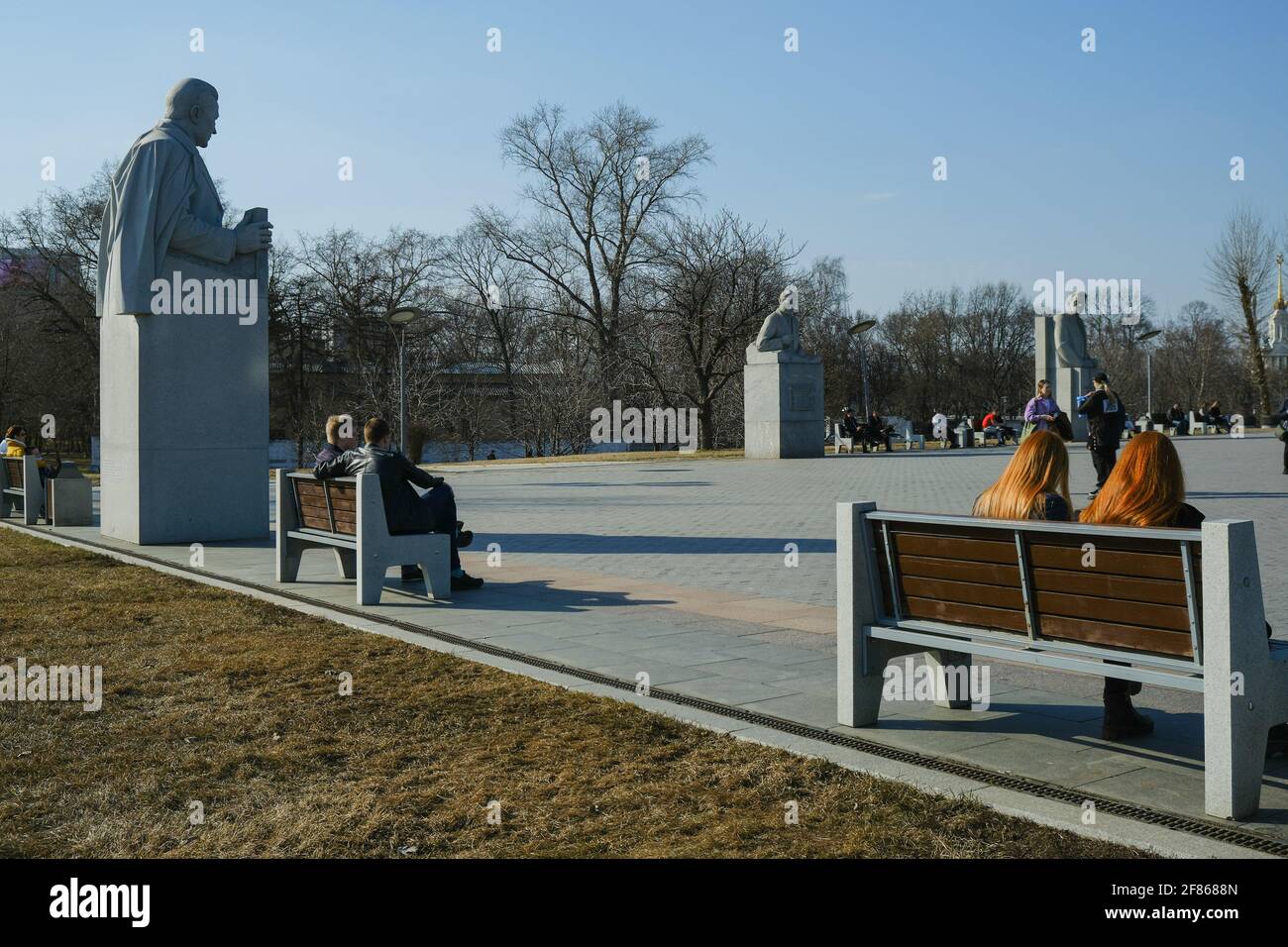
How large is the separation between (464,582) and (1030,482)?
5485mm

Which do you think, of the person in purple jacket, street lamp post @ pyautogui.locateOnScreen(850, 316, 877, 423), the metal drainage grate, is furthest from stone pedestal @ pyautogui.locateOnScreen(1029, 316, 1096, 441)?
the metal drainage grate

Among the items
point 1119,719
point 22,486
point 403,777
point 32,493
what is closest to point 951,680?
point 1119,719

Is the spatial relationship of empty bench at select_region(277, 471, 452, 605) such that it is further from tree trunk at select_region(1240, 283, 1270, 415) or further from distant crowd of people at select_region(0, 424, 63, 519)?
tree trunk at select_region(1240, 283, 1270, 415)

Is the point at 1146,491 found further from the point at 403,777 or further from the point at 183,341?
the point at 183,341

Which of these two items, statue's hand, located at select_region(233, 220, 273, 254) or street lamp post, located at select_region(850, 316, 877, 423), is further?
street lamp post, located at select_region(850, 316, 877, 423)

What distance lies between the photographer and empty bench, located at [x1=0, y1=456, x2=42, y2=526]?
16781mm

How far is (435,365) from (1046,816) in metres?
50.8

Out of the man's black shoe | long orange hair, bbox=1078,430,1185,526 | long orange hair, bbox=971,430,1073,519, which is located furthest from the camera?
the man's black shoe

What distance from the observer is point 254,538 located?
13680 millimetres

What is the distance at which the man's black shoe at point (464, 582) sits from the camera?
9.65 metres

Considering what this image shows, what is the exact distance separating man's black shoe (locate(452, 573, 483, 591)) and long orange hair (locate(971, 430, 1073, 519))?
520cm

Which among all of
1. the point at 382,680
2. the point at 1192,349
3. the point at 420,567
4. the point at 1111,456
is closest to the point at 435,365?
the point at 1111,456

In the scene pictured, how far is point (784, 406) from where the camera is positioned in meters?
33.3

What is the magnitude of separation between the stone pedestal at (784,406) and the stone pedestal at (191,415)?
2115cm
